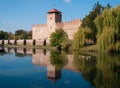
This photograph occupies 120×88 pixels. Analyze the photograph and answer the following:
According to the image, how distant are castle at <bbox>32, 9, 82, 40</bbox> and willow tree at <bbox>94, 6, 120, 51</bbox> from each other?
15195 millimetres

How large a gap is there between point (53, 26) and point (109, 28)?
2139 cm

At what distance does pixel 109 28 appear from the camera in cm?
2475

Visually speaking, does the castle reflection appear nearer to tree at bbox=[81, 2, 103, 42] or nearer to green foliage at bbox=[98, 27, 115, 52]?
green foliage at bbox=[98, 27, 115, 52]

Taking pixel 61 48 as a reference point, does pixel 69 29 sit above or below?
above

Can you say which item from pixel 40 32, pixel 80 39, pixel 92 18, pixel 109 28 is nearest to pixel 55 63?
pixel 109 28

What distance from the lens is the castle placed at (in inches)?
1668

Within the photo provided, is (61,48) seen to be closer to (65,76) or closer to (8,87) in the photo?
(65,76)

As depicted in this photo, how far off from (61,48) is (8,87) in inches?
1009

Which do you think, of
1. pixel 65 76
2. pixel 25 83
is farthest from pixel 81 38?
pixel 25 83

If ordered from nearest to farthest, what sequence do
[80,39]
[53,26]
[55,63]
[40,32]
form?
[55,63] → [80,39] → [53,26] → [40,32]

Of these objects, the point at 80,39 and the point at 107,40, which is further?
the point at 80,39

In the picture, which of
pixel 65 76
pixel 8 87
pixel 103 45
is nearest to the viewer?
pixel 8 87

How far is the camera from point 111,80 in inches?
410

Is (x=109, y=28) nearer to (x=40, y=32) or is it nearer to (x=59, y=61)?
(x=59, y=61)
